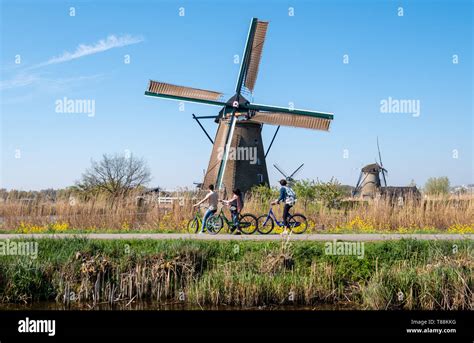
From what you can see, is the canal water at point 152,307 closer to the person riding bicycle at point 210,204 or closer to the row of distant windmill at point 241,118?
the person riding bicycle at point 210,204

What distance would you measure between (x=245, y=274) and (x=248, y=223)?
4.25 meters

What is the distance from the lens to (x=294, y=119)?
26688mm

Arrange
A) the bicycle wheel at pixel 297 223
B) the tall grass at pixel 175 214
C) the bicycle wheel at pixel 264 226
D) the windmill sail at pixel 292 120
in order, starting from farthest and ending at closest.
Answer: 1. the windmill sail at pixel 292 120
2. the tall grass at pixel 175 214
3. the bicycle wheel at pixel 264 226
4. the bicycle wheel at pixel 297 223

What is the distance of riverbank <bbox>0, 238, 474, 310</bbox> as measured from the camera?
32.5 ft

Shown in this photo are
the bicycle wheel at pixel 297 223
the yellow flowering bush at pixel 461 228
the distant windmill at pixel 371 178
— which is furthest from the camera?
the distant windmill at pixel 371 178

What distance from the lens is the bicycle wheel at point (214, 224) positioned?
14500mm

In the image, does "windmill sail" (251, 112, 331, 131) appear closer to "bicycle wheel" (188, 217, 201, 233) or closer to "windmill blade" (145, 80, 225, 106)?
"windmill blade" (145, 80, 225, 106)

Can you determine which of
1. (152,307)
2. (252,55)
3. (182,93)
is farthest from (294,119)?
(152,307)

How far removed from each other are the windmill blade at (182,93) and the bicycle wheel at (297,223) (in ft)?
46.4

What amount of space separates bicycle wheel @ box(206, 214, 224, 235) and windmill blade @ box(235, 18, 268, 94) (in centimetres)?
1462
